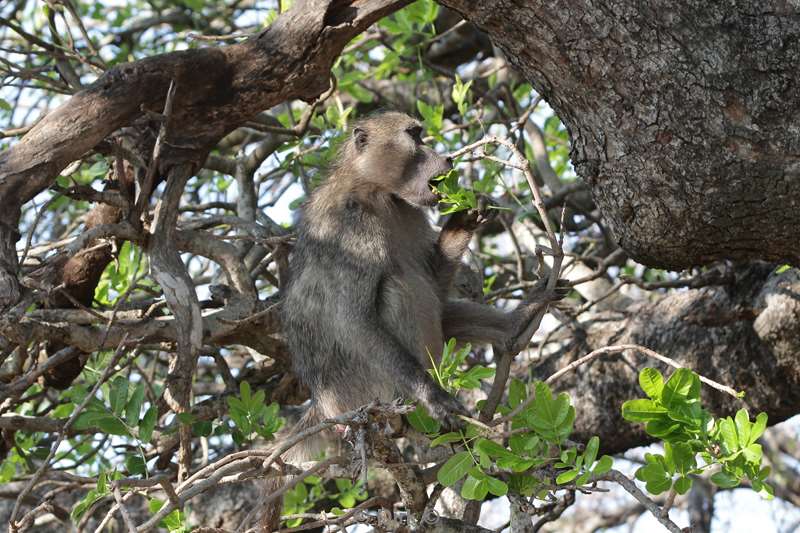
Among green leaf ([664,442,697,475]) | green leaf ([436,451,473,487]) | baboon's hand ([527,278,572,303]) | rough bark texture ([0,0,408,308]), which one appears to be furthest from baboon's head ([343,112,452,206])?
green leaf ([664,442,697,475])

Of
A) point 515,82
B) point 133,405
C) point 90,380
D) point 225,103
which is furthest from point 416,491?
point 515,82

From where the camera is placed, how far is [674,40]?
9.44 ft

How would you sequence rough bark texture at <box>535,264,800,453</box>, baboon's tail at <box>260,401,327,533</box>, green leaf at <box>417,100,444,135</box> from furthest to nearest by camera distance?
green leaf at <box>417,100,444,135</box>, rough bark texture at <box>535,264,800,453</box>, baboon's tail at <box>260,401,327,533</box>

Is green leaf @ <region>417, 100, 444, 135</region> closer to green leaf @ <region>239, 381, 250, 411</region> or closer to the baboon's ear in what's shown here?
the baboon's ear

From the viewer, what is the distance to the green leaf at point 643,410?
2436 millimetres

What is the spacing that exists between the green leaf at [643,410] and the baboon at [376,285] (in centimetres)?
122

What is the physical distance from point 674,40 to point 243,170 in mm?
2524

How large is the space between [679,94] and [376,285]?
5.02ft

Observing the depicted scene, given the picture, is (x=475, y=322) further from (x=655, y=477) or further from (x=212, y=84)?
(x=655, y=477)

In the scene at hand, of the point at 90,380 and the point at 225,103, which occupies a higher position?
the point at 225,103

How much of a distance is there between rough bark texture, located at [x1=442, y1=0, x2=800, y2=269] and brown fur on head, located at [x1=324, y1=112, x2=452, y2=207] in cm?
110

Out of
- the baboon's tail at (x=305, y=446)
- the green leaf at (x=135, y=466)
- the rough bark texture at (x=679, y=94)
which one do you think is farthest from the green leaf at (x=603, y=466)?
the green leaf at (x=135, y=466)

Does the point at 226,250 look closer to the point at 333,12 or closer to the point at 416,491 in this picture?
the point at 333,12

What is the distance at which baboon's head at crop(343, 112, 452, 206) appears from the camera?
13.4 feet
